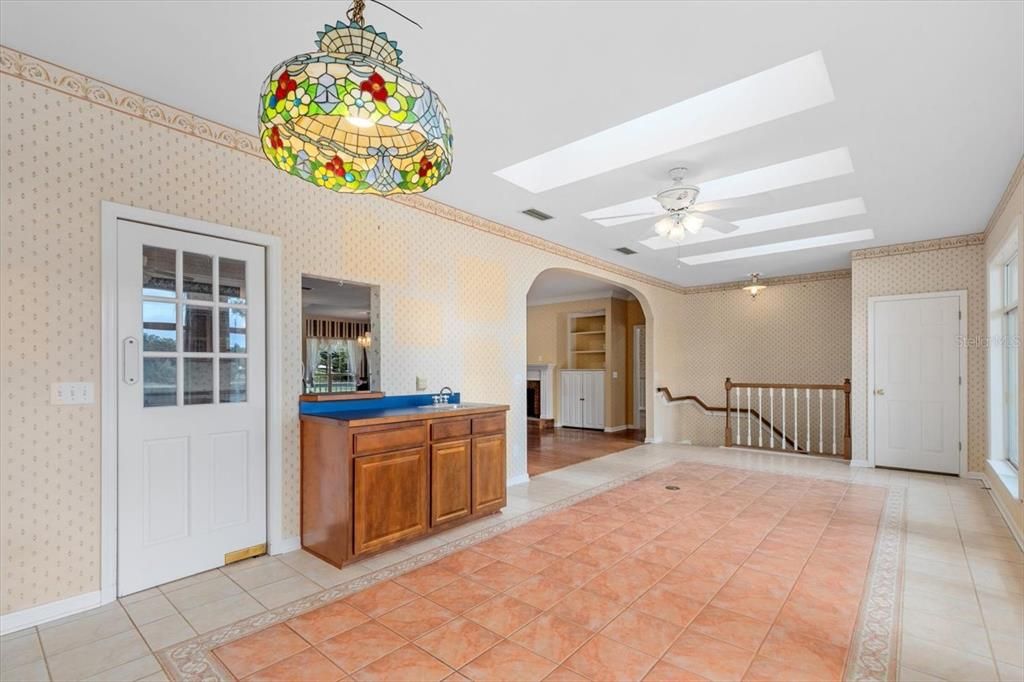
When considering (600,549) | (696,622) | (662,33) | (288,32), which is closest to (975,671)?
(696,622)

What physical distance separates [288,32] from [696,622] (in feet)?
11.4

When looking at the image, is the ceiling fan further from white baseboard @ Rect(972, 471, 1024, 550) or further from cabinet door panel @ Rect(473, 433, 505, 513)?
white baseboard @ Rect(972, 471, 1024, 550)

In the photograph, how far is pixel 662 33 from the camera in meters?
2.21

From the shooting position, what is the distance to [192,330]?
3.03 m

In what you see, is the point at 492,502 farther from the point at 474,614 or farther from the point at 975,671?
the point at 975,671

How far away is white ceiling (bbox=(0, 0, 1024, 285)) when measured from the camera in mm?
2102

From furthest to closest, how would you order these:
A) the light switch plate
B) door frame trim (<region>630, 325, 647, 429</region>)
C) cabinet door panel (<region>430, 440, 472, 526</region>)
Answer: door frame trim (<region>630, 325, 647, 429</region>)
cabinet door panel (<region>430, 440, 472, 526</region>)
the light switch plate

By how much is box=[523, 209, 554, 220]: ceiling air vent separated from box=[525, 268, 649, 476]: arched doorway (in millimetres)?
4127

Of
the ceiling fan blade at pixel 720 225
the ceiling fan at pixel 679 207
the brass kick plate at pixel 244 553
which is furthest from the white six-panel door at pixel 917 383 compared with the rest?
the brass kick plate at pixel 244 553

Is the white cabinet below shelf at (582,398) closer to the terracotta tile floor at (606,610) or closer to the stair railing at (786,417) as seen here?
the stair railing at (786,417)

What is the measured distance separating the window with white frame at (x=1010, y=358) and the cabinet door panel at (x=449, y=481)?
5.12 meters

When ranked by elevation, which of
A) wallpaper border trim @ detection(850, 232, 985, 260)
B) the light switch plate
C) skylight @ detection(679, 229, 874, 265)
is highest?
skylight @ detection(679, 229, 874, 265)

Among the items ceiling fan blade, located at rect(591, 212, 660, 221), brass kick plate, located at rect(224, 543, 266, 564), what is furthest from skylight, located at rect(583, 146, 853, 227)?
brass kick plate, located at rect(224, 543, 266, 564)

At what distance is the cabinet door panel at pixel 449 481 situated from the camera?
11.9 ft
